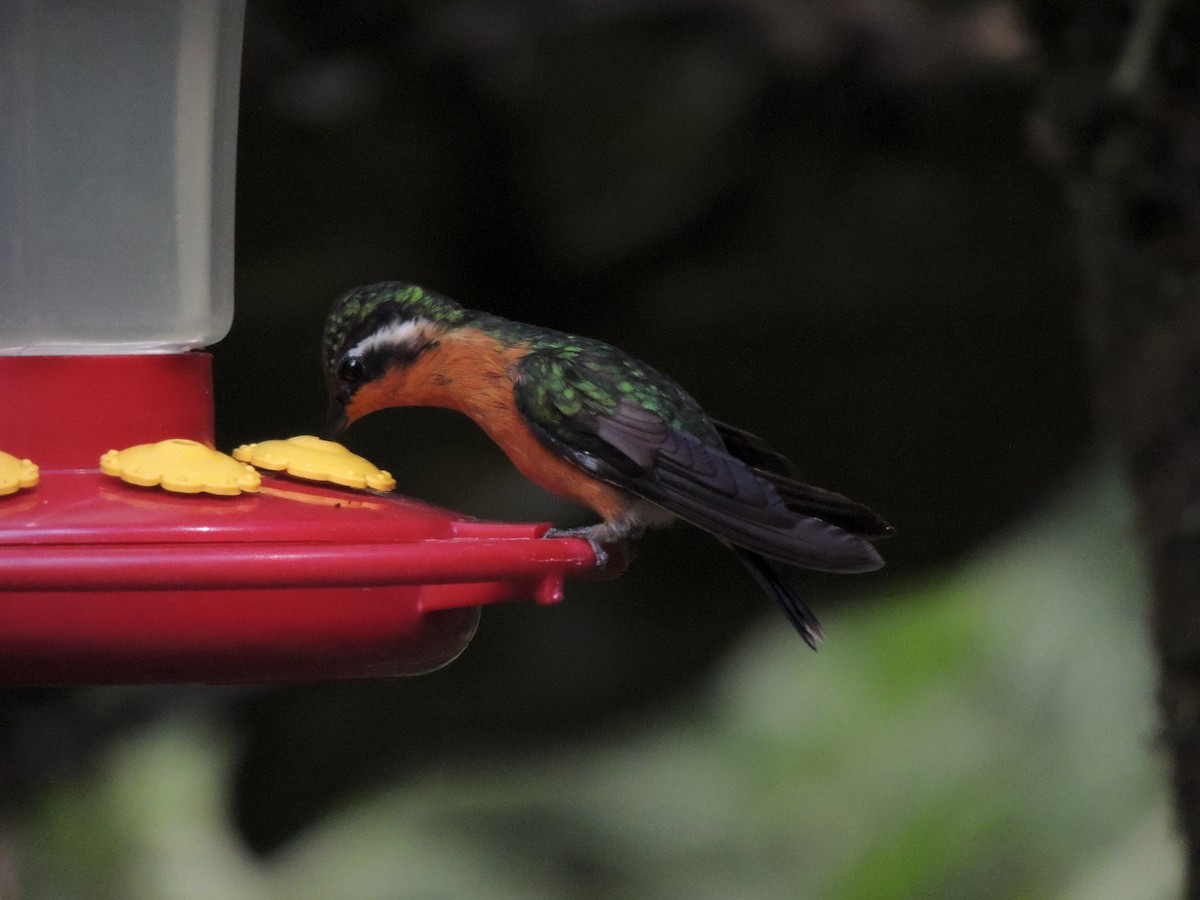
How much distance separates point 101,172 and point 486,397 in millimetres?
916

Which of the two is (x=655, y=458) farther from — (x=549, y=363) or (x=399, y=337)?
(x=399, y=337)

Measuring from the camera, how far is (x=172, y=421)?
2.62 m

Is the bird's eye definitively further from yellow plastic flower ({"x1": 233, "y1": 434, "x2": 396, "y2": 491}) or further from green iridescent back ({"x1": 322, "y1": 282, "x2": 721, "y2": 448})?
yellow plastic flower ({"x1": 233, "y1": 434, "x2": 396, "y2": 491})

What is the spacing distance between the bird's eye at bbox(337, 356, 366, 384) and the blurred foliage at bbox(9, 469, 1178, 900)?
2590 mm

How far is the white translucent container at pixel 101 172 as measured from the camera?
8.85ft

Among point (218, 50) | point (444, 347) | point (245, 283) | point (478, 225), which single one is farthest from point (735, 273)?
point (218, 50)

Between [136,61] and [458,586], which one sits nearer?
[458,586]

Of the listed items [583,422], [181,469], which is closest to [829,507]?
[583,422]

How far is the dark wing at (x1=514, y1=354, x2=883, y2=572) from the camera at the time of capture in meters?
2.88

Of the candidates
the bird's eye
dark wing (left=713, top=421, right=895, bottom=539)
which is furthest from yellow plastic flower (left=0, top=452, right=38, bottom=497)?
dark wing (left=713, top=421, right=895, bottom=539)

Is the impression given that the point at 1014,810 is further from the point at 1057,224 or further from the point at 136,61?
the point at 136,61

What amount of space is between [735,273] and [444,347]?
9.93ft

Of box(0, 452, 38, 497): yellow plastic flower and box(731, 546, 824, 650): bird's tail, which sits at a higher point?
box(0, 452, 38, 497): yellow plastic flower

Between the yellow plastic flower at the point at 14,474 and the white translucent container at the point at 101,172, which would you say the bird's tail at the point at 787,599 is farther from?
the yellow plastic flower at the point at 14,474
